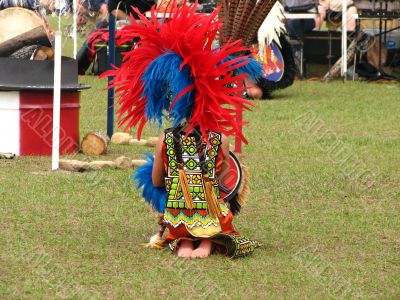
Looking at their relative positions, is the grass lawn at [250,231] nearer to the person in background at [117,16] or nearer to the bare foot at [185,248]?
the bare foot at [185,248]

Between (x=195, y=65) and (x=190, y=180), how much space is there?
603 millimetres

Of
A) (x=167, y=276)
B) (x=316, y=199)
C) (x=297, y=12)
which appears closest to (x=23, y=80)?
(x=316, y=199)

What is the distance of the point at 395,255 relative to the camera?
552 centimetres

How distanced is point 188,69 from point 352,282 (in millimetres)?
1367

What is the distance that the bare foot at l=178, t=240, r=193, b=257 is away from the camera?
5355mm

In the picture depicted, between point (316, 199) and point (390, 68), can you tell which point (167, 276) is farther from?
point (390, 68)

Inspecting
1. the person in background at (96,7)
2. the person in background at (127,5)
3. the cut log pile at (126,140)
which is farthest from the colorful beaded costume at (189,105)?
the person in background at (96,7)

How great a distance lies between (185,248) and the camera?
5395 millimetres

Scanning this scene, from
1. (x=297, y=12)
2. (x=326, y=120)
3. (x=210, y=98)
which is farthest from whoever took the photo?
(x=297, y=12)

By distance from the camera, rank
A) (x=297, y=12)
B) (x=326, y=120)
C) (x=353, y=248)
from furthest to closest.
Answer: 1. (x=297, y=12)
2. (x=326, y=120)
3. (x=353, y=248)

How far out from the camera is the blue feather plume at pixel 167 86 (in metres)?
5.26

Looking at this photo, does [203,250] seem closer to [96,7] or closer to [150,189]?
[150,189]

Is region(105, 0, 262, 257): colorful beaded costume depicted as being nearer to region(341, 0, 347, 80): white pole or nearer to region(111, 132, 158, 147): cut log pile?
region(111, 132, 158, 147): cut log pile

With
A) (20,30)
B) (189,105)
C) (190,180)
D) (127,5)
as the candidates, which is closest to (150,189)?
(190,180)
